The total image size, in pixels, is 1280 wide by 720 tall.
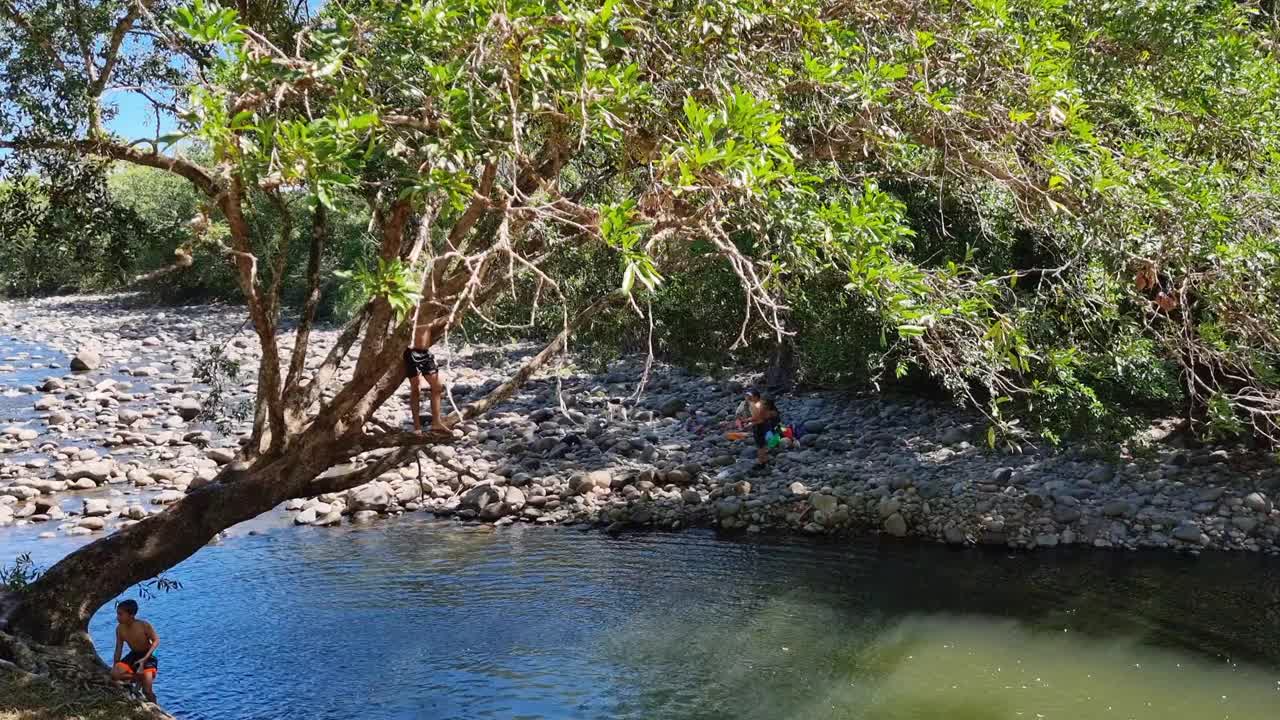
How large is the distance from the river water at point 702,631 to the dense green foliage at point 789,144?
9.34 feet

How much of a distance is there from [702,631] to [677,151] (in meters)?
7.02

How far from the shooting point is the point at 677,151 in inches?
216

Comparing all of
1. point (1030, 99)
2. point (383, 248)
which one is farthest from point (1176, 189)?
point (383, 248)

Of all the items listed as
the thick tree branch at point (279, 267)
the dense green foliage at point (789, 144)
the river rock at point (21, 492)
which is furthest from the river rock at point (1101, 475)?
the river rock at point (21, 492)

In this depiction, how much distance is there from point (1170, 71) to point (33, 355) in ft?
108

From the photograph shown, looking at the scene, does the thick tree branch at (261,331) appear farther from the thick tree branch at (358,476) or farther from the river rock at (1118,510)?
the river rock at (1118,510)

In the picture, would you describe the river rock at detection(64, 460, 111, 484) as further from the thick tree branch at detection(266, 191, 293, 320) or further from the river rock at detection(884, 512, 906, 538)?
the river rock at detection(884, 512, 906, 538)

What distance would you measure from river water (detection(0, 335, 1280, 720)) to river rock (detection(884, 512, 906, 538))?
1.16 feet

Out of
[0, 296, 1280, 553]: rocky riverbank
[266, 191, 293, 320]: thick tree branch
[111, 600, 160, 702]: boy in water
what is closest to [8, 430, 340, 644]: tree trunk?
[111, 600, 160, 702]: boy in water

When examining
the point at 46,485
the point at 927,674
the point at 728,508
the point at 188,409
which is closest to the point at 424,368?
the point at 927,674

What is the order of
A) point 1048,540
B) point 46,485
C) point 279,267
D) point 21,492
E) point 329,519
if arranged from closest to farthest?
point 279,267 < point 1048,540 < point 329,519 < point 21,492 < point 46,485

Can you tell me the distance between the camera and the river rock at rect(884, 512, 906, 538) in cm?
1431

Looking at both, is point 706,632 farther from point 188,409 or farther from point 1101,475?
point 188,409

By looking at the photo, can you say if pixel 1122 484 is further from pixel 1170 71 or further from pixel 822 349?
pixel 1170 71
